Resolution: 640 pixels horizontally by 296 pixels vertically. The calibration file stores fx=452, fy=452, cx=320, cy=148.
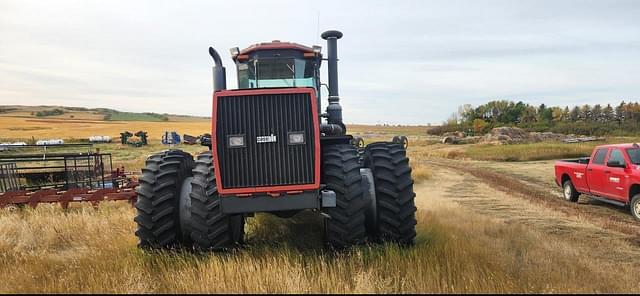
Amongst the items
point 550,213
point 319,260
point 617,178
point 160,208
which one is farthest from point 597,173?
point 160,208

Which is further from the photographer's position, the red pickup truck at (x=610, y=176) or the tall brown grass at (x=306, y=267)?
the red pickup truck at (x=610, y=176)

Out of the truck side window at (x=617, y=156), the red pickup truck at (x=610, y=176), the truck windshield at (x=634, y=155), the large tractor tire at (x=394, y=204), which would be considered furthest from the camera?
the truck side window at (x=617, y=156)

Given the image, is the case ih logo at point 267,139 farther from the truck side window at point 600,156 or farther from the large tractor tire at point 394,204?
the truck side window at point 600,156

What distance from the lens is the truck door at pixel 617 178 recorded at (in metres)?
10.8

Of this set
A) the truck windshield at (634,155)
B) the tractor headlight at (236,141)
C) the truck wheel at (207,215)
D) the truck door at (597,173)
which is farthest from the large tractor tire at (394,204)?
the truck door at (597,173)

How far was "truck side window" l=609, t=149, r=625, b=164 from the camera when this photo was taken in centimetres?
1108

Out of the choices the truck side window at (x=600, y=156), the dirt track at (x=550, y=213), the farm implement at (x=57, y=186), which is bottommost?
the dirt track at (x=550, y=213)

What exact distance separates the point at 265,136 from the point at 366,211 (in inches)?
65.5

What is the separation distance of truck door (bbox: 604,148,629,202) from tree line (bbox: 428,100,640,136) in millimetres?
55371

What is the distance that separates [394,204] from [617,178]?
323 inches

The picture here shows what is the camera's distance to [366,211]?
19.6 ft

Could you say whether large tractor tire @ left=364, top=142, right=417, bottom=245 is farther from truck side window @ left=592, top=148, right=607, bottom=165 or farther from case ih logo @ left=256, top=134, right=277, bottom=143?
truck side window @ left=592, top=148, right=607, bottom=165

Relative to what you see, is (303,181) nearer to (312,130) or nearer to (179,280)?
(312,130)

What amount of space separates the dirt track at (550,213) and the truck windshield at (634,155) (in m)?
1.35
